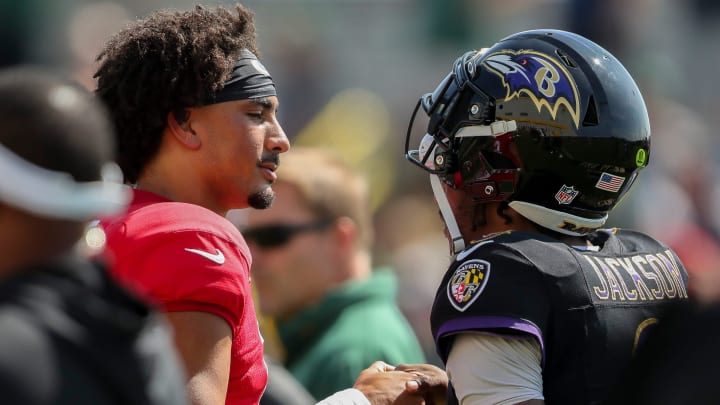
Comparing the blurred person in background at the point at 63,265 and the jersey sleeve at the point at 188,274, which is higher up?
the blurred person in background at the point at 63,265

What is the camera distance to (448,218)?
361cm

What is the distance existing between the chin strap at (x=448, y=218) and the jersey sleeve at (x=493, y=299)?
0.99 feet

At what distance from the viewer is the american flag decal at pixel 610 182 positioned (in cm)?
346

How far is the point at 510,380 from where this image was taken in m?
3.06

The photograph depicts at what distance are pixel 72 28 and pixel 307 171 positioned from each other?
5437 mm

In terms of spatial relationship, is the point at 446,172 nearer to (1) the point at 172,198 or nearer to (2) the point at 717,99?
(1) the point at 172,198

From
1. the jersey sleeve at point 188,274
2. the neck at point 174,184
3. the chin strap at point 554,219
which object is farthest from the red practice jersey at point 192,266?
the chin strap at point 554,219

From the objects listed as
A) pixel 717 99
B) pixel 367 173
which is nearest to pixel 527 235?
pixel 367 173

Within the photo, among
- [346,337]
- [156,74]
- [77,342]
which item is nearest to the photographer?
[77,342]

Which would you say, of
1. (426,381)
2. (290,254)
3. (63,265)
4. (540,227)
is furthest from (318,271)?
(63,265)

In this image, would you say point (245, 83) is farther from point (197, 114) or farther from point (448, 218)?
point (448, 218)

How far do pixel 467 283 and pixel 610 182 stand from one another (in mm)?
615

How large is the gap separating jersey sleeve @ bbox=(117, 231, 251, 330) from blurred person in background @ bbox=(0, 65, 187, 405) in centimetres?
92

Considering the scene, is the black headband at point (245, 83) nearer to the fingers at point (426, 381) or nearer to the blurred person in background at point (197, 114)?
the blurred person in background at point (197, 114)
